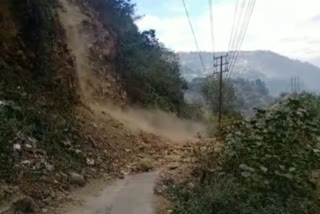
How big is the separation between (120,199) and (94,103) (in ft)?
32.0

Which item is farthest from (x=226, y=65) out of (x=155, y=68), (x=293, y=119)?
(x=293, y=119)

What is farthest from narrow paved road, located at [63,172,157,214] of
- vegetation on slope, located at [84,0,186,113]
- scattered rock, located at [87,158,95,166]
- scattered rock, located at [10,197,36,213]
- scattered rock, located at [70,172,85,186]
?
vegetation on slope, located at [84,0,186,113]

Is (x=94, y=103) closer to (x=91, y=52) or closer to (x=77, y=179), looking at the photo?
(x=91, y=52)

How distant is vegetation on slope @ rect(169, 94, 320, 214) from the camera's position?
678 centimetres

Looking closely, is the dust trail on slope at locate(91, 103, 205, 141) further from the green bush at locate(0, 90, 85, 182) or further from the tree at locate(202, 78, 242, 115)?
the tree at locate(202, 78, 242, 115)

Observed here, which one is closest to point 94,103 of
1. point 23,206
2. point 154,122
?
point 154,122

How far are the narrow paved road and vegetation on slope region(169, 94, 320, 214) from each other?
2.27 ft

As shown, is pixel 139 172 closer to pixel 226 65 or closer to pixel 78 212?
pixel 78 212

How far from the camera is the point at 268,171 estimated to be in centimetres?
691

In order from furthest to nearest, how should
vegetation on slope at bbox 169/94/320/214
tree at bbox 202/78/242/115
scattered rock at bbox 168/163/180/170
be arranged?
tree at bbox 202/78/242/115 → scattered rock at bbox 168/163/180/170 → vegetation on slope at bbox 169/94/320/214

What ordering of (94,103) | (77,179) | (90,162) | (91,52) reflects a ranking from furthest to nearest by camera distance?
(91,52)
(94,103)
(90,162)
(77,179)

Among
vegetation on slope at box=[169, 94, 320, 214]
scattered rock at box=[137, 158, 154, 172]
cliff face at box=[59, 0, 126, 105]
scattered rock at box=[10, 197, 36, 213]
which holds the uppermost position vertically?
cliff face at box=[59, 0, 126, 105]

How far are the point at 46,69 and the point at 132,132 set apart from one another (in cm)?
455

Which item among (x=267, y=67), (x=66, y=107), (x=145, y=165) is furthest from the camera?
(x=267, y=67)
